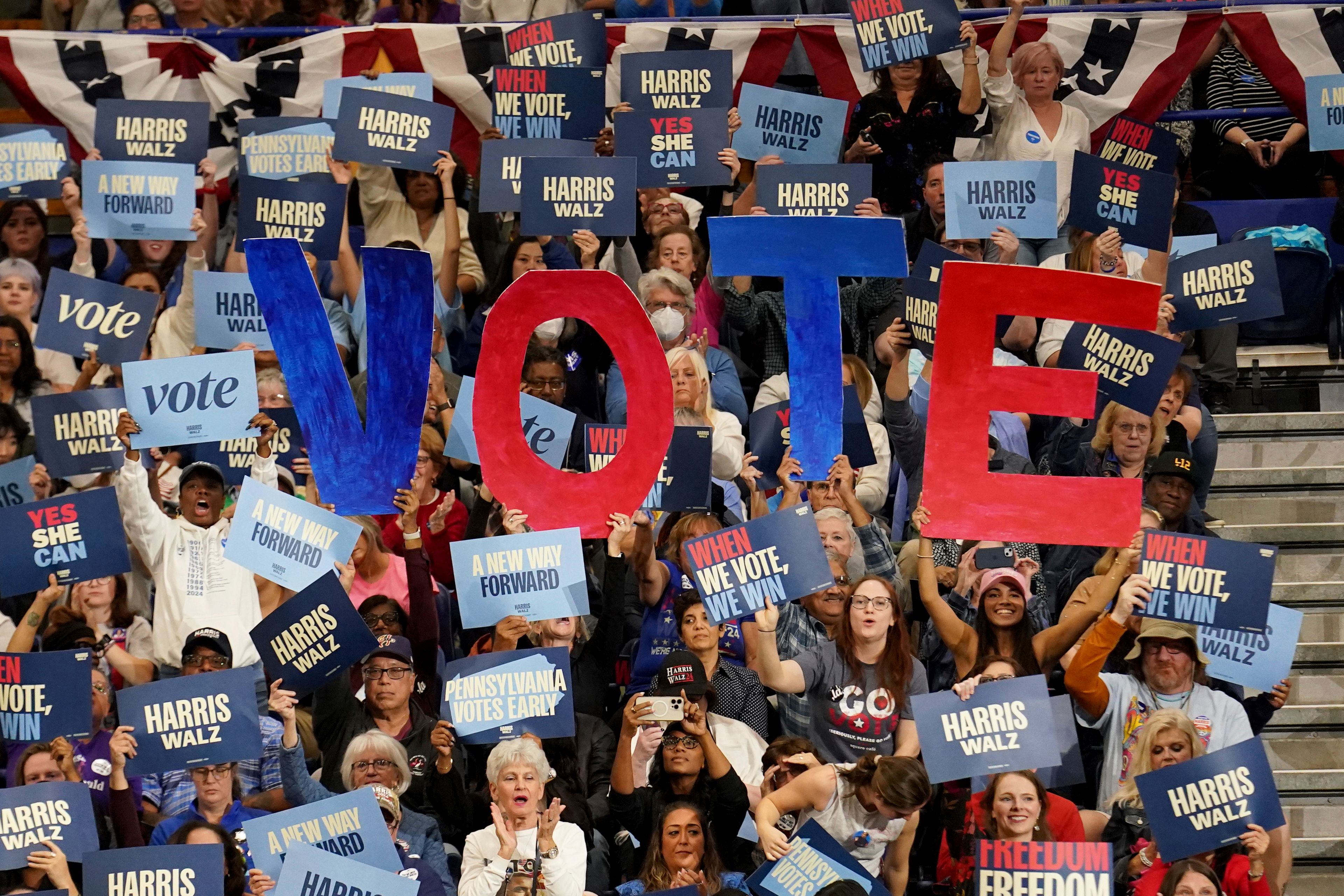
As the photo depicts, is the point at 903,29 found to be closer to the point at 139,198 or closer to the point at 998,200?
the point at 998,200

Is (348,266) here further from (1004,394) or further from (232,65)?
(1004,394)

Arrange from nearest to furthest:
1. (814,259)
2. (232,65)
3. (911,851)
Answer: (911,851) → (814,259) → (232,65)

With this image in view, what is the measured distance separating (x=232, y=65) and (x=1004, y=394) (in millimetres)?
4427

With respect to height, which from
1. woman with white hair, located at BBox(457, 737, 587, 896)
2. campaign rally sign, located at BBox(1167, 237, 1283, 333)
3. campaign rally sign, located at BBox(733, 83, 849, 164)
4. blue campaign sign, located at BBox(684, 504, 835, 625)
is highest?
campaign rally sign, located at BBox(733, 83, 849, 164)

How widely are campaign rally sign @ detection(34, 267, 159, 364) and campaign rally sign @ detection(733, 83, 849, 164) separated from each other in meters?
2.73

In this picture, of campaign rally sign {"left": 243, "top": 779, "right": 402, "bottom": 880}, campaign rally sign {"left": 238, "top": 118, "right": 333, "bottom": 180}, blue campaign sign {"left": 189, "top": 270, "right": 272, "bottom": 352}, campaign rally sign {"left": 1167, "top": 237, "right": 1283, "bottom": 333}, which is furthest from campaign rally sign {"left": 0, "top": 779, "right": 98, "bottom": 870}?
campaign rally sign {"left": 238, "top": 118, "right": 333, "bottom": 180}

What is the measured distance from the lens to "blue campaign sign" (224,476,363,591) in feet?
24.4

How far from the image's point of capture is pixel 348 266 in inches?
368

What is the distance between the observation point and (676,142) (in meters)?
9.04

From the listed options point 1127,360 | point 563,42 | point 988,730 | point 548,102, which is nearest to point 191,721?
point 988,730

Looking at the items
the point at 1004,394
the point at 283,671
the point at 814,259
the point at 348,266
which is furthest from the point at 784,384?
the point at 283,671

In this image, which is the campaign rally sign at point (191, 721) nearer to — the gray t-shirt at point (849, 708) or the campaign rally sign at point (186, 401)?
the campaign rally sign at point (186, 401)

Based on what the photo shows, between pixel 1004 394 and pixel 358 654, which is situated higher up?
pixel 1004 394

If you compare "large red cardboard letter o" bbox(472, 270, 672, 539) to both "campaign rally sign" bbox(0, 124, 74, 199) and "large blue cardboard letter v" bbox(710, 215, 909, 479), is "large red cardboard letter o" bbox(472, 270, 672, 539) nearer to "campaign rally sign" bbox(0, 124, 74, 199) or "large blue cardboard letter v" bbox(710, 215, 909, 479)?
"large blue cardboard letter v" bbox(710, 215, 909, 479)
